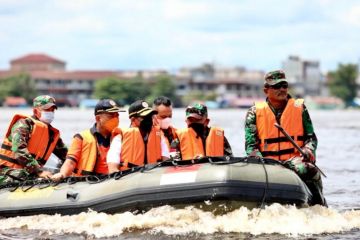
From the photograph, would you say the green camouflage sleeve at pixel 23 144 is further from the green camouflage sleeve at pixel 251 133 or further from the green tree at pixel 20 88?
the green tree at pixel 20 88

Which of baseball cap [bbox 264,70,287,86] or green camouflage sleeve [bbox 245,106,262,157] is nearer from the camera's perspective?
baseball cap [bbox 264,70,287,86]

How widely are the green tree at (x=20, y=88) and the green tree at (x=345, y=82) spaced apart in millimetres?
Answer: 61640

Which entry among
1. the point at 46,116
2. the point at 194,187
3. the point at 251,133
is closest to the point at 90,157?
the point at 46,116

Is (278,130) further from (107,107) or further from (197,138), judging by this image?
(107,107)

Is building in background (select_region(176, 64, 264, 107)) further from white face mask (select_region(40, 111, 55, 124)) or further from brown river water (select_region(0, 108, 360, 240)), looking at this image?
brown river water (select_region(0, 108, 360, 240))

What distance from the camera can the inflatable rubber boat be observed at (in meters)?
10.3

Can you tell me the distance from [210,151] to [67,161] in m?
1.78

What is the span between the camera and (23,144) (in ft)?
39.7

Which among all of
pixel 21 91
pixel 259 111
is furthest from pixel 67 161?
pixel 21 91

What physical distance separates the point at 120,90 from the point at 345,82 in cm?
5630

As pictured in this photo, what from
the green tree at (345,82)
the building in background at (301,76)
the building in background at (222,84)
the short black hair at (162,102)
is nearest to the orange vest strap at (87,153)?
the short black hair at (162,102)

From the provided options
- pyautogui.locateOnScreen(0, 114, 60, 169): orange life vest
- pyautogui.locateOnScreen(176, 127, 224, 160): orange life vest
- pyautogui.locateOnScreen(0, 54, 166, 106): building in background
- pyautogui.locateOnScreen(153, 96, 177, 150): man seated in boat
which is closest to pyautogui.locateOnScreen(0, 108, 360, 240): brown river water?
pyautogui.locateOnScreen(0, 114, 60, 169): orange life vest

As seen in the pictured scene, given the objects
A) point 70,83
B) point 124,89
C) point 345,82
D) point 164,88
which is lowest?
point 345,82

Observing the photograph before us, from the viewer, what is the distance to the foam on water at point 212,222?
34.3 feet
